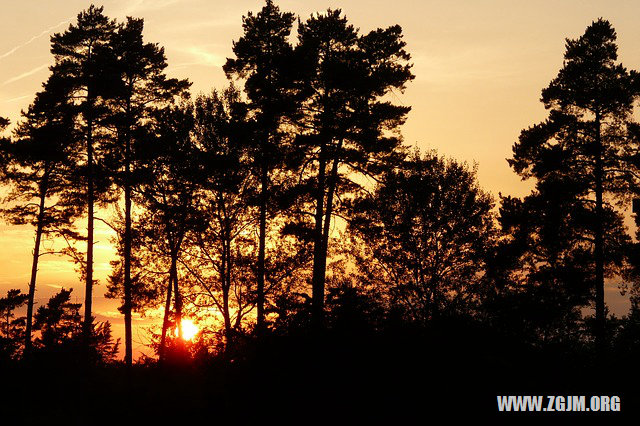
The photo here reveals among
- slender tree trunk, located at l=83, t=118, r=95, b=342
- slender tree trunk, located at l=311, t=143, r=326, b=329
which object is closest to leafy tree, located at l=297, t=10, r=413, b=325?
slender tree trunk, located at l=311, t=143, r=326, b=329

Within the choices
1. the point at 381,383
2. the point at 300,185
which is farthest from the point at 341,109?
the point at 381,383

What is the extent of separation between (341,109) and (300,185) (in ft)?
12.7

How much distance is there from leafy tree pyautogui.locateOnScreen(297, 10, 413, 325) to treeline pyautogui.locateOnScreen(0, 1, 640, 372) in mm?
70

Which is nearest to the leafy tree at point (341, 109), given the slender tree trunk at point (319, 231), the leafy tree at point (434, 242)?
the slender tree trunk at point (319, 231)

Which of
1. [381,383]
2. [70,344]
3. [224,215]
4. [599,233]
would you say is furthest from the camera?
[224,215]

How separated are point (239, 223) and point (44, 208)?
11.7m

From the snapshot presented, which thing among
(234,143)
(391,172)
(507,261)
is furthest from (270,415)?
(507,261)

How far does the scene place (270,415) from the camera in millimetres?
10547

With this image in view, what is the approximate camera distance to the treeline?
87.5ft

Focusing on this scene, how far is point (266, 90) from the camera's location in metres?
28.2

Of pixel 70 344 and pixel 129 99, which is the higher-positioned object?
pixel 129 99

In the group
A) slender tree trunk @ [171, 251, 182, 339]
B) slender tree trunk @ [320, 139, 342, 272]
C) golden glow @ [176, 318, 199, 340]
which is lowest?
golden glow @ [176, 318, 199, 340]

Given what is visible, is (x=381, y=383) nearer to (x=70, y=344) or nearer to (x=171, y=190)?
(x=70, y=344)

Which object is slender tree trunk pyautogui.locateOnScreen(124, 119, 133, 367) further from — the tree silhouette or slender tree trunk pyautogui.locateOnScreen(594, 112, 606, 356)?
slender tree trunk pyautogui.locateOnScreen(594, 112, 606, 356)
